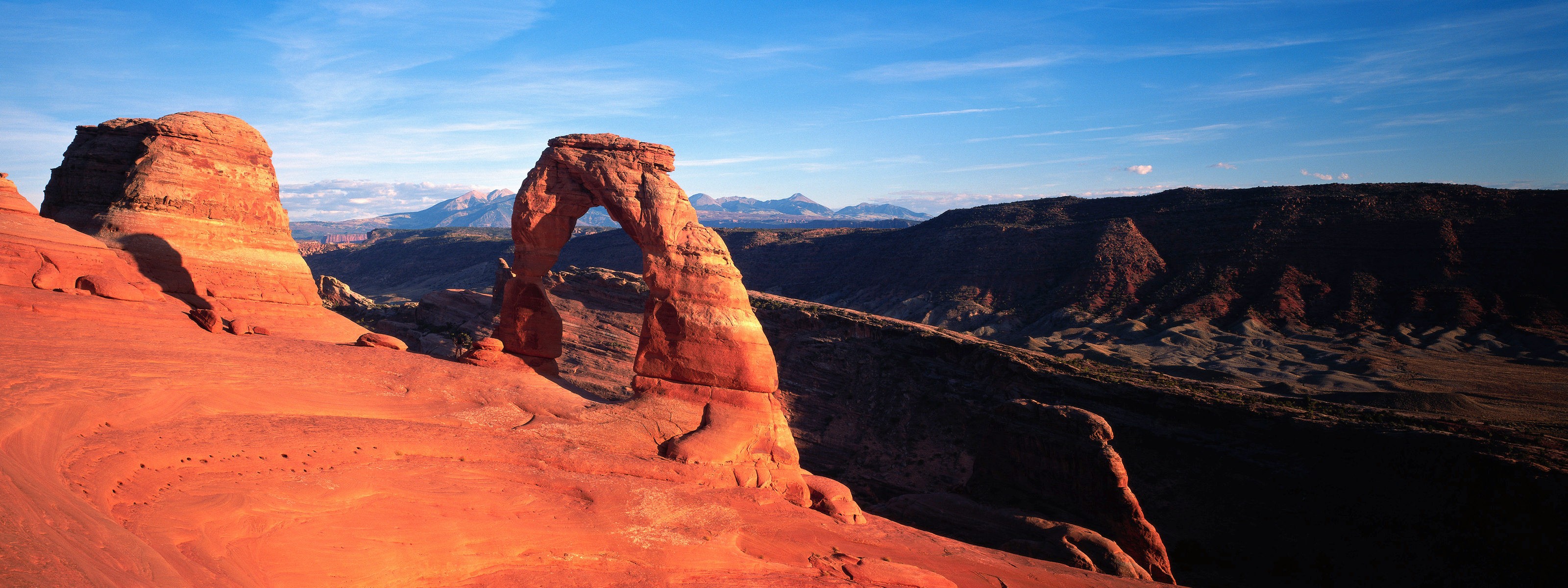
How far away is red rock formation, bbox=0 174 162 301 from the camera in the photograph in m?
15.7

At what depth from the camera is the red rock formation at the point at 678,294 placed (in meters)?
16.0

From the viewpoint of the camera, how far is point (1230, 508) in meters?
23.2

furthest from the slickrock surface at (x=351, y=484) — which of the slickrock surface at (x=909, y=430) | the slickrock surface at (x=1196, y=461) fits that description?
the slickrock surface at (x=1196, y=461)

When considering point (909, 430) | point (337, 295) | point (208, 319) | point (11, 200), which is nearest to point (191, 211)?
point (11, 200)

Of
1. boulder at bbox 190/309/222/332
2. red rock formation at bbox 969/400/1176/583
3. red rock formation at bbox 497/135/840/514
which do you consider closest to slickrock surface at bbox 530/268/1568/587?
red rock formation at bbox 969/400/1176/583

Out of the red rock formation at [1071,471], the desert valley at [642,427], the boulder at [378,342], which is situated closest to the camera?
the desert valley at [642,427]

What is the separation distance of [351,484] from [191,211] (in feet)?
55.2

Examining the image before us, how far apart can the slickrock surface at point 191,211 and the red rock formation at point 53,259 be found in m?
1.71

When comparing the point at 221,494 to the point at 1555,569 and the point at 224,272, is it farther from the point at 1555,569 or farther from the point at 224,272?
the point at 1555,569

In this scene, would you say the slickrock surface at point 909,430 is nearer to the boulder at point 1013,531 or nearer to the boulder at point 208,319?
the boulder at point 1013,531

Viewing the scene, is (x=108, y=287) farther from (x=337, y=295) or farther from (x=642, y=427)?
(x=337, y=295)

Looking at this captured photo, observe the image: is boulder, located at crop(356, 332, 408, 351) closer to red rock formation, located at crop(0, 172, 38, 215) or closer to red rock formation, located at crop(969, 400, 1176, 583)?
red rock formation, located at crop(0, 172, 38, 215)

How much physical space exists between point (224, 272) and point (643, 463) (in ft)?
53.2

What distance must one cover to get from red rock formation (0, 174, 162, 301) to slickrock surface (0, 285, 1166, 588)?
61.0 inches
